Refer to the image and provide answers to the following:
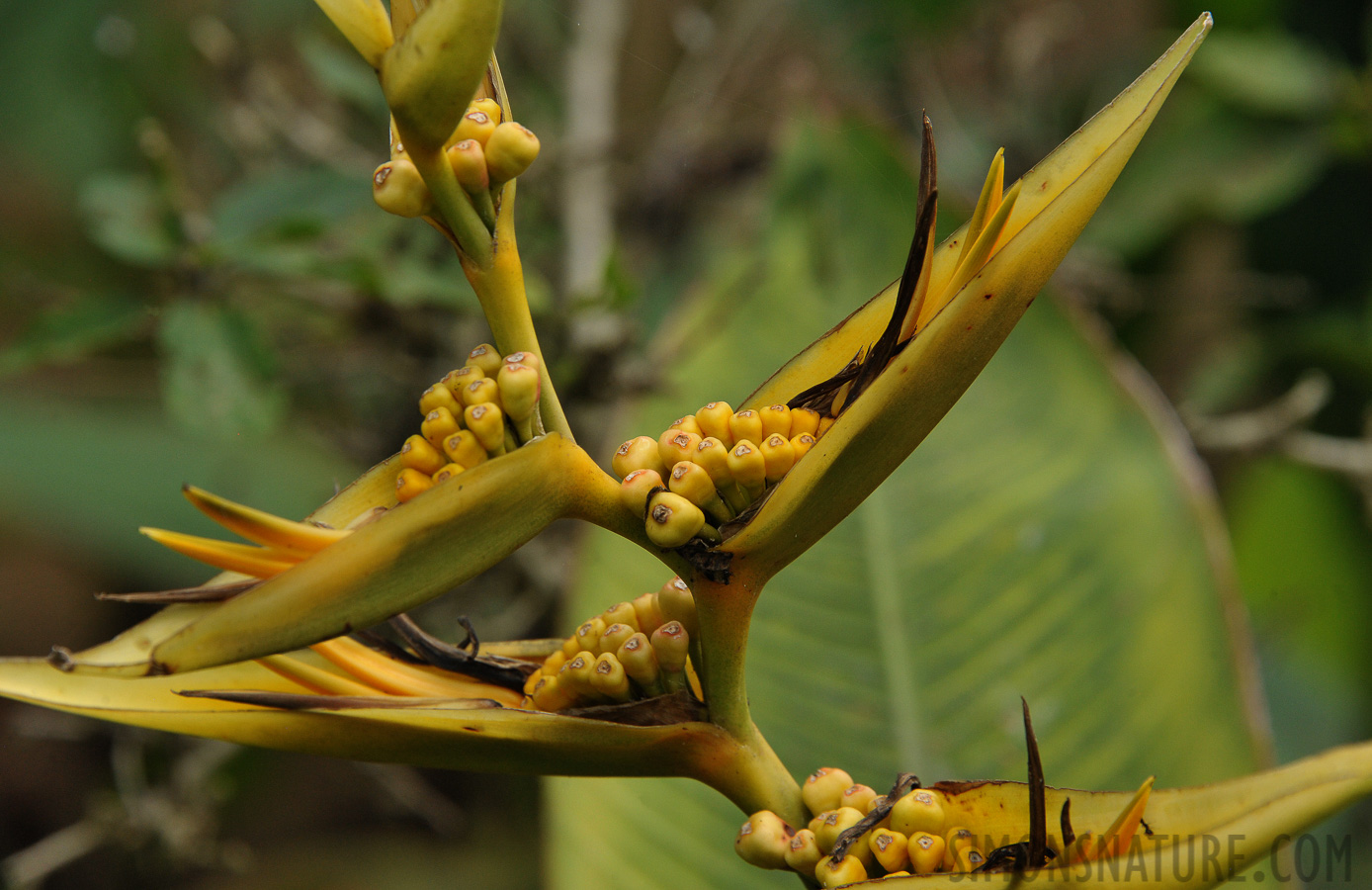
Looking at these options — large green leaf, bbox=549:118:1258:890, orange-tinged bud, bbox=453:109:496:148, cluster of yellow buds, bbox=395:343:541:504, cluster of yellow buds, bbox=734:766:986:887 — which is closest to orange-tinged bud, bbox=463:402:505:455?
cluster of yellow buds, bbox=395:343:541:504

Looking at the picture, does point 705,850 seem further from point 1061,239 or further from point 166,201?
point 166,201

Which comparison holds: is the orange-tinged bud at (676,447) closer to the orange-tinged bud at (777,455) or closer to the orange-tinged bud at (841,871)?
the orange-tinged bud at (777,455)

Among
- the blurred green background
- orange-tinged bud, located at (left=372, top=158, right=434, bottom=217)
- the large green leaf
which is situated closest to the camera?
orange-tinged bud, located at (left=372, top=158, right=434, bottom=217)

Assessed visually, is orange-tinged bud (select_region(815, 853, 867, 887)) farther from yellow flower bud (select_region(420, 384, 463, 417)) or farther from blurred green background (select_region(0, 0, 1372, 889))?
blurred green background (select_region(0, 0, 1372, 889))

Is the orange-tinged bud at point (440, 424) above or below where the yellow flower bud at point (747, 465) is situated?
above

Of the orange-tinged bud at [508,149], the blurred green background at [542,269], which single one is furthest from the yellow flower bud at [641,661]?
the blurred green background at [542,269]

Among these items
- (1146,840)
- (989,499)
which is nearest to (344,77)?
(989,499)
